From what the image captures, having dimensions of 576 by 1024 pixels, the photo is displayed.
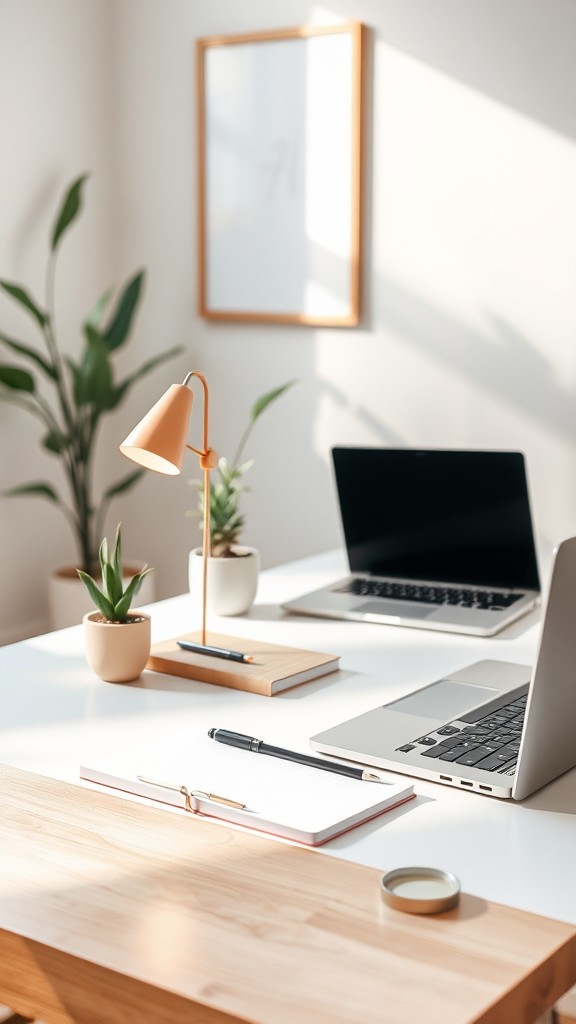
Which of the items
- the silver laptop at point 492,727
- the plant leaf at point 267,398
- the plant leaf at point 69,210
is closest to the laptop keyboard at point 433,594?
the silver laptop at point 492,727

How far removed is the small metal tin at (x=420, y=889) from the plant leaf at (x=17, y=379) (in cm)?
272

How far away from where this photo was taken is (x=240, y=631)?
1986 mm

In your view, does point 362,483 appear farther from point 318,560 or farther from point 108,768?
point 108,768

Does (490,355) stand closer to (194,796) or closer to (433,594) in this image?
(433,594)

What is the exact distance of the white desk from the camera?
1.14 metres

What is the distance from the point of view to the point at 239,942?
978 millimetres

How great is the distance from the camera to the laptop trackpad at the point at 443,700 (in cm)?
154

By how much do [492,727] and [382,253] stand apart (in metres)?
2.27

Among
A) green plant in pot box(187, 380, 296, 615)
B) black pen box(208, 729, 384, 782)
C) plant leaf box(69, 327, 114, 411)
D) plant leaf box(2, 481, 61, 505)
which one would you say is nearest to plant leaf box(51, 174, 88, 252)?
plant leaf box(69, 327, 114, 411)

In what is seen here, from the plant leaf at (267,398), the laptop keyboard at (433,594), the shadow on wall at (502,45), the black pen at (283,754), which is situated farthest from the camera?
the plant leaf at (267,398)

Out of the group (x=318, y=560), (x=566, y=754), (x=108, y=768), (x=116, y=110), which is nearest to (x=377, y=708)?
(x=566, y=754)

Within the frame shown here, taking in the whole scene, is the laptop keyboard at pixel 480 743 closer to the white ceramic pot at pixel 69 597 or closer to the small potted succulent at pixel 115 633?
the small potted succulent at pixel 115 633

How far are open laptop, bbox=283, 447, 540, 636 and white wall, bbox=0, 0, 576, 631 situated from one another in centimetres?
108

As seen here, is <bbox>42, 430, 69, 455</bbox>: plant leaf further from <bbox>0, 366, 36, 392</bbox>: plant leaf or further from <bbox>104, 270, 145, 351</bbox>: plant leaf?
<bbox>104, 270, 145, 351</bbox>: plant leaf
